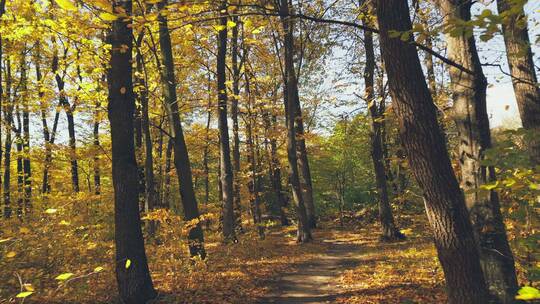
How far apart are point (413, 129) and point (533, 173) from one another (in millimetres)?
1011

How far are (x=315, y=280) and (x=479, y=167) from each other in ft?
18.8

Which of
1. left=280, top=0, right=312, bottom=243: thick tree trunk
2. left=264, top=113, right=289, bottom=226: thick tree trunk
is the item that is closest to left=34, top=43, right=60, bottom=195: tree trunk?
left=280, top=0, right=312, bottom=243: thick tree trunk

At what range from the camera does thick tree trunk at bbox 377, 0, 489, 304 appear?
312 centimetres

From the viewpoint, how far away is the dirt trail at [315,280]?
24.3ft

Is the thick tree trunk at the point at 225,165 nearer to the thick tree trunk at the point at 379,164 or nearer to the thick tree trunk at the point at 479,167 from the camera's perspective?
the thick tree trunk at the point at 379,164

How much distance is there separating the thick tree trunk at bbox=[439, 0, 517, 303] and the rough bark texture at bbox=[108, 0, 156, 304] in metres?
5.45

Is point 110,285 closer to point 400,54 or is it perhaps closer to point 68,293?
point 68,293

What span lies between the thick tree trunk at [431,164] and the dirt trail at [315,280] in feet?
14.5

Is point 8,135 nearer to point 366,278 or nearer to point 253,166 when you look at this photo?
point 253,166

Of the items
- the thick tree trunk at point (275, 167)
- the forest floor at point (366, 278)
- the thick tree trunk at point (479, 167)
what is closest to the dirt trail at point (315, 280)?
the forest floor at point (366, 278)

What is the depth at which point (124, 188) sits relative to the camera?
6.38 m

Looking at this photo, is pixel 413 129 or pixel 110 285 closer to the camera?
pixel 413 129

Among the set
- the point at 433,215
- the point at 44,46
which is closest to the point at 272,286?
the point at 433,215

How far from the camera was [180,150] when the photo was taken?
999 centimetres
